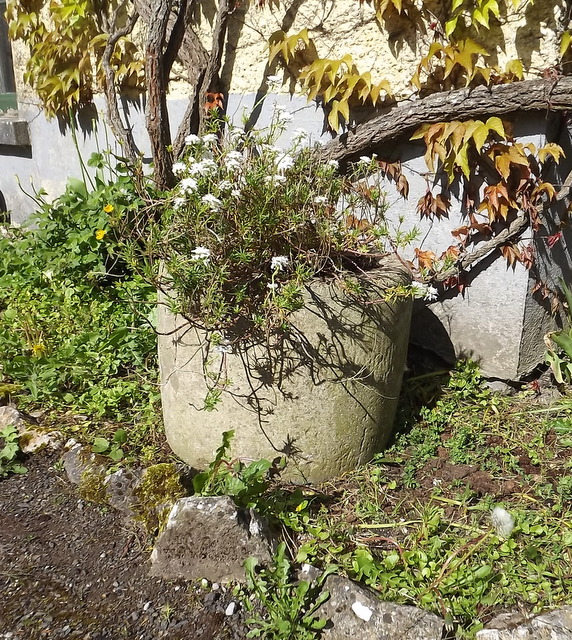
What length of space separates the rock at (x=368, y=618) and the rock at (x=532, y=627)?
154mm

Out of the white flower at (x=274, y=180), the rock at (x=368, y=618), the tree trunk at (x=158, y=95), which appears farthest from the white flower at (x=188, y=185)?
the tree trunk at (x=158, y=95)

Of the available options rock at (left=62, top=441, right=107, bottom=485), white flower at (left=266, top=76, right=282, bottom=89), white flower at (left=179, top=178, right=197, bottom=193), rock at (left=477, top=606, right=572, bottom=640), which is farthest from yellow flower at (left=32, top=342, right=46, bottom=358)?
rock at (left=477, top=606, right=572, bottom=640)

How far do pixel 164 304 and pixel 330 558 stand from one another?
1.02 meters

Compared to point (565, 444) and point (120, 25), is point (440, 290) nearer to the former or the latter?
point (565, 444)

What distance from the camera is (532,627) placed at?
1694 mm

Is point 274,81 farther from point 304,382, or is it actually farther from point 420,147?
point 304,382

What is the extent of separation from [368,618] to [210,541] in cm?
52

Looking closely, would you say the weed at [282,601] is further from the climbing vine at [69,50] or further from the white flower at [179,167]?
the climbing vine at [69,50]

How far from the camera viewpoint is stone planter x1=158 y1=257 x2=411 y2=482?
2182 mm

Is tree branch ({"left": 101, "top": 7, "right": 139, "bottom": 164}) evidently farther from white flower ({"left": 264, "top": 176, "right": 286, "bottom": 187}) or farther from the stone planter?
the stone planter

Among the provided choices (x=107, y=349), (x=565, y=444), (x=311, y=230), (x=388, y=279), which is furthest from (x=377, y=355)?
(x=107, y=349)

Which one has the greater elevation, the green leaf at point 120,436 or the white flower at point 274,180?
the white flower at point 274,180

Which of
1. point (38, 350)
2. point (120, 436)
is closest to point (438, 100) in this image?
point (120, 436)

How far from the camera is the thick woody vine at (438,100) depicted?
2.65 metres
